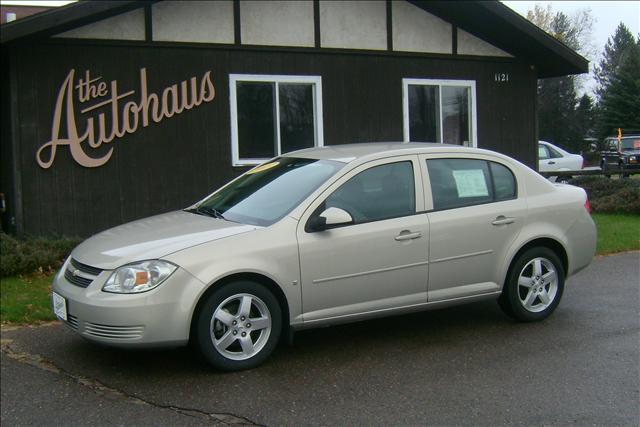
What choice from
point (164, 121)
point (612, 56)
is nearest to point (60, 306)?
point (164, 121)

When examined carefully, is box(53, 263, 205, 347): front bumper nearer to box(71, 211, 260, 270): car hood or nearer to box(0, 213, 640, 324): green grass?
box(71, 211, 260, 270): car hood

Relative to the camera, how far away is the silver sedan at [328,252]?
16.0ft

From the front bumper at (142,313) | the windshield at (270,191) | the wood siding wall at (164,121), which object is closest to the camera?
the front bumper at (142,313)

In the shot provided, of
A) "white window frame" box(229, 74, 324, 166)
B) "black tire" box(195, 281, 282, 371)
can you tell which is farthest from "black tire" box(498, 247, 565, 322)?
"white window frame" box(229, 74, 324, 166)

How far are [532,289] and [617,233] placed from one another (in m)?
5.86

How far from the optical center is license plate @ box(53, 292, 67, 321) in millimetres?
5116

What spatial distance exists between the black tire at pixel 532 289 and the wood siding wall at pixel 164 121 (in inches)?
234

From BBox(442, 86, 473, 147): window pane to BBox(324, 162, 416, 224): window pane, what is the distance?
7.49 m

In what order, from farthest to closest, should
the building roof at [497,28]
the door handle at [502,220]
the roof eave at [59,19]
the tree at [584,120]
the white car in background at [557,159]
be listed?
the white car in background at [557,159]
the tree at [584,120]
the building roof at [497,28]
the roof eave at [59,19]
the door handle at [502,220]

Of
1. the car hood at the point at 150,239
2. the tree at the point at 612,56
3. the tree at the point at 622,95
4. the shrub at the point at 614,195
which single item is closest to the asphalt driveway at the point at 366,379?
the car hood at the point at 150,239

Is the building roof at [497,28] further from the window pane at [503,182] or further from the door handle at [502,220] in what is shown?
the door handle at [502,220]

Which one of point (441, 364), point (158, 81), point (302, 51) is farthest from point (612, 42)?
point (158, 81)

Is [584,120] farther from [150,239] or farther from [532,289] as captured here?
[150,239]

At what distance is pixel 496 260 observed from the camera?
6137 mm
